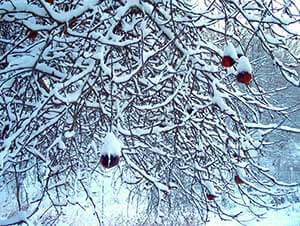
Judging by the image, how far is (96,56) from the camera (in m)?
1.93

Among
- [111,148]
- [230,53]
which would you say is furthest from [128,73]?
[111,148]

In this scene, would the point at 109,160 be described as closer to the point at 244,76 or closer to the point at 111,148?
the point at 111,148

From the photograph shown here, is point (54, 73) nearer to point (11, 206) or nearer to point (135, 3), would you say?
point (135, 3)

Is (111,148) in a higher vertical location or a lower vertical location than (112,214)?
lower

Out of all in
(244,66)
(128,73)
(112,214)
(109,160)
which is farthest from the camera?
(112,214)

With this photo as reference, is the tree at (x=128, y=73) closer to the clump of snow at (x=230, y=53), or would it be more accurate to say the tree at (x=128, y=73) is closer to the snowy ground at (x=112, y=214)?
the clump of snow at (x=230, y=53)

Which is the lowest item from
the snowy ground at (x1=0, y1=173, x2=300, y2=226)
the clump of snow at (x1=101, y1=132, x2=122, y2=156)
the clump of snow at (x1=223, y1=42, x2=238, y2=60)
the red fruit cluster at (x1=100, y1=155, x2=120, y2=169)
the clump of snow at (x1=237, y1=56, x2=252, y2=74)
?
the red fruit cluster at (x1=100, y1=155, x2=120, y2=169)

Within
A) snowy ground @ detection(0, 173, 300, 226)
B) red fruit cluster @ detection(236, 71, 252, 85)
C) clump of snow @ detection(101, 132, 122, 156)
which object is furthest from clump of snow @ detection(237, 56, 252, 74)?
snowy ground @ detection(0, 173, 300, 226)

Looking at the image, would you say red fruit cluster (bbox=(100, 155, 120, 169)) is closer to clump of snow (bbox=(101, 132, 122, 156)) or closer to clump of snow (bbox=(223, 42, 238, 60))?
clump of snow (bbox=(101, 132, 122, 156))

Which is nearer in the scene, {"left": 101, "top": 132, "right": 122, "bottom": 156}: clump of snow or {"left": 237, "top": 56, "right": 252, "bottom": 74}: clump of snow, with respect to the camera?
{"left": 101, "top": 132, "right": 122, "bottom": 156}: clump of snow

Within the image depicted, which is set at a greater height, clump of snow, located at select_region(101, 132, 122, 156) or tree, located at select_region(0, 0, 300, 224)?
tree, located at select_region(0, 0, 300, 224)

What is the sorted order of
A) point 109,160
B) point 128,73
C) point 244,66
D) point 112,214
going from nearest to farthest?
1. point 109,160
2. point 244,66
3. point 128,73
4. point 112,214

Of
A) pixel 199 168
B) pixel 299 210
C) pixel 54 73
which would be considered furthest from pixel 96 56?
pixel 299 210

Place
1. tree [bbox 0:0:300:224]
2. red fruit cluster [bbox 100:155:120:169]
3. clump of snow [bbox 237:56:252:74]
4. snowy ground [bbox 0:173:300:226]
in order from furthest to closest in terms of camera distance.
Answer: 1. snowy ground [bbox 0:173:300:226]
2. tree [bbox 0:0:300:224]
3. clump of snow [bbox 237:56:252:74]
4. red fruit cluster [bbox 100:155:120:169]
